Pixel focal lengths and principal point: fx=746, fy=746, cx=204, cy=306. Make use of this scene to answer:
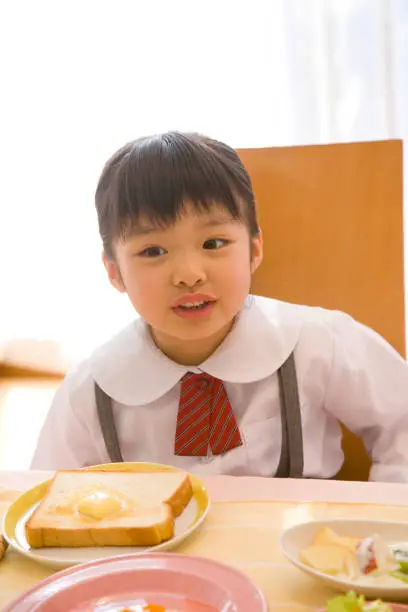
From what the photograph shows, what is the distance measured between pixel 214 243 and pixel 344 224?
12.6 inches

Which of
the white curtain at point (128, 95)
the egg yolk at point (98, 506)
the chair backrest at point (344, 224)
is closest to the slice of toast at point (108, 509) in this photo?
the egg yolk at point (98, 506)

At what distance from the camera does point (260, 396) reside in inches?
41.3

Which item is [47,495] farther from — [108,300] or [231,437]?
[108,300]

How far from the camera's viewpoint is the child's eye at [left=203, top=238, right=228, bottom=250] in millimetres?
950

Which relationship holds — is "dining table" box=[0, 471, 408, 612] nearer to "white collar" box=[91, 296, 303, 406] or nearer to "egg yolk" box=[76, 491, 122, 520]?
"egg yolk" box=[76, 491, 122, 520]

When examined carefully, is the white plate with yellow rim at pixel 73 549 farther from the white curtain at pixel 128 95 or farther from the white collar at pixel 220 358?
the white curtain at pixel 128 95

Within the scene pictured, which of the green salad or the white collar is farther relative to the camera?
the white collar

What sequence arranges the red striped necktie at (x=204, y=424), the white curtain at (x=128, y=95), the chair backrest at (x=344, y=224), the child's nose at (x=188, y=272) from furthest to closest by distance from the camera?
1. the white curtain at (x=128, y=95)
2. the chair backrest at (x=344, y=224)
3. the red striped necktie at (x=204, y=424)
4. the child's nose at (x=188, y=272)

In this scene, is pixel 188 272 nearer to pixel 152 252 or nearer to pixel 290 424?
pixel 152 252

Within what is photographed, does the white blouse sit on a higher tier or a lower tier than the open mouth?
lower

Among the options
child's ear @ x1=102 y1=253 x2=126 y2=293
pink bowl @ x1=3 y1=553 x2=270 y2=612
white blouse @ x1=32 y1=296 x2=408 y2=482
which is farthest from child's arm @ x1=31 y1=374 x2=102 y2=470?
pink bowl @ x1=3 y1=553 x2=270 y2=612

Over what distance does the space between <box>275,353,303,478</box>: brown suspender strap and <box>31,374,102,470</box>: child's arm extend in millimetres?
278

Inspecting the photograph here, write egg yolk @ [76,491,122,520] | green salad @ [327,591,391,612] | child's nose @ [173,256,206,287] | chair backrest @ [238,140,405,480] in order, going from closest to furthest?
green salad @ [327,591,391,612], egg yolk @ [76,491,122,520], child's nose @ [173,256,206,287], chair backrest @ [238,140,405,480]

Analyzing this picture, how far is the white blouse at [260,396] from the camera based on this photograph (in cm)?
104
